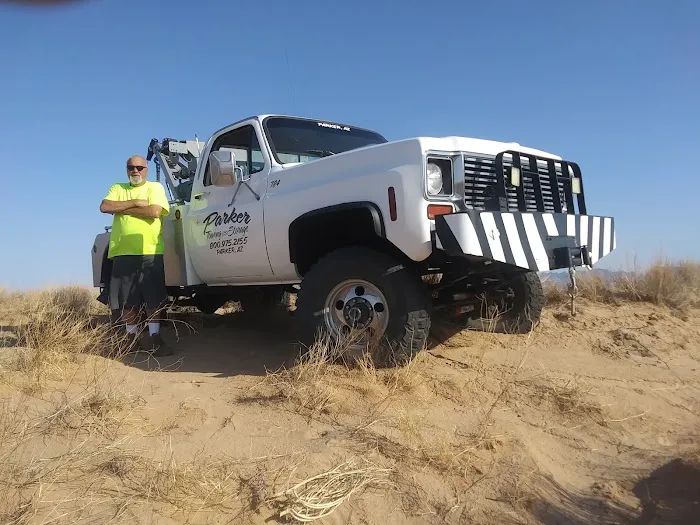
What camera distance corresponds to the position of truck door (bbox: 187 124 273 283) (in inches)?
185

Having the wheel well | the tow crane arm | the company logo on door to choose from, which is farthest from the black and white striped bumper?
the tow crane arm

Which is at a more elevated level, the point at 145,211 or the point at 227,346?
the point at 145,211

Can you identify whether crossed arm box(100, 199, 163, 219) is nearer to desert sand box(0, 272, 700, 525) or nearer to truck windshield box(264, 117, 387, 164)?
desert sand box(0, 272, 700, 525)

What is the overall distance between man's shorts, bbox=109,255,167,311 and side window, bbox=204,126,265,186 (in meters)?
1.01

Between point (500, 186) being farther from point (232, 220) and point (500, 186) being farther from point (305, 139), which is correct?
point (232, 220)

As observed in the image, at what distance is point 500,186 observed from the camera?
373 cm

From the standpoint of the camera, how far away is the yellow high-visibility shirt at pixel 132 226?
5.03 metres

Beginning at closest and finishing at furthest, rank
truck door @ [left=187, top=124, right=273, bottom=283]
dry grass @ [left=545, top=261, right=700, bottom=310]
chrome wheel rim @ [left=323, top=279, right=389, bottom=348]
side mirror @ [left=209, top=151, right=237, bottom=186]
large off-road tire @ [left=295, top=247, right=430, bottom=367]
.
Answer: large off-road tire @ [left=295, top=247, right=430, bottom=367] → chrome wheel rim @ [left=323, top=279, right=389, bottom=348] → side mirror @ [left=209, top=151, right=237, bottom=186] → truck door @ [left=187, top=124, right=273, bottom=283] → dry grass @ [left=545, top=261, right=700, bottom=310]

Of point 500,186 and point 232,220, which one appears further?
point 232,220

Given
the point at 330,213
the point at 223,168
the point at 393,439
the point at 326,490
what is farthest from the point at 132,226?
the point at 326,490

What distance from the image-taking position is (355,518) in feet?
7.20

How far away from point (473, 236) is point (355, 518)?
1.85 metres

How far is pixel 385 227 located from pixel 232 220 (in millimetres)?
1807

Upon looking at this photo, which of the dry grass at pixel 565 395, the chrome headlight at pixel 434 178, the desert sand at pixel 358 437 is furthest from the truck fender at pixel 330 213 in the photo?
the dry grass at pixel 565 395
